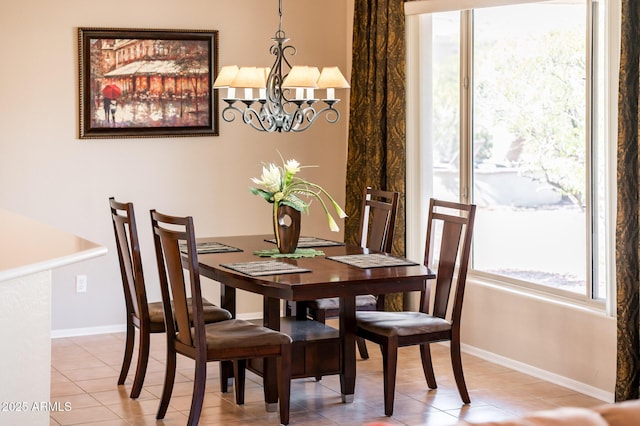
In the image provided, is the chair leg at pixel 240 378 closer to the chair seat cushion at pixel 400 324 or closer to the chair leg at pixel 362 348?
the chair seat cushion at pixel 400 324

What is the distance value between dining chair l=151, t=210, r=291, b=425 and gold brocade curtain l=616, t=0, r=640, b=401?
1671mm

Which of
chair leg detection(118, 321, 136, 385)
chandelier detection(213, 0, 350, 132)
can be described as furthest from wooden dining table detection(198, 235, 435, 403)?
chandelier detection(213, 0, 350, 132)

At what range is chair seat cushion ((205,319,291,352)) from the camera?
4359 millimetres

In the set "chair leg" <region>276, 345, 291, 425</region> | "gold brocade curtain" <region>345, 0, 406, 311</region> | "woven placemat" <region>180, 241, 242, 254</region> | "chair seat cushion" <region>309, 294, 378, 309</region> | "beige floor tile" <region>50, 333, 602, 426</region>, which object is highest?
"gold brocade curtain" <region>345, 0, 406, 311</region>

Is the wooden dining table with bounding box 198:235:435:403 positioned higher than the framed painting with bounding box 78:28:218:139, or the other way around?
the framed painting with bounding box 78:28:218:139

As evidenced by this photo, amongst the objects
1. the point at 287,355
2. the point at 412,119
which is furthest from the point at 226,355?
the point at 412,119

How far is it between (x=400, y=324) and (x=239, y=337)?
0.91 m

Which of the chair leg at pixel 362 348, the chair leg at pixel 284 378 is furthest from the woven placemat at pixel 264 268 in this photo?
the chair leg at pixel 362 348

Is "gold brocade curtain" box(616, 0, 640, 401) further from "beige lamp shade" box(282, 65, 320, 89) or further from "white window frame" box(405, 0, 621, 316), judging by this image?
"beige lamp shade" box(282, 65, 320, 89)

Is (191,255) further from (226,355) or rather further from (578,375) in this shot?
(578,375)

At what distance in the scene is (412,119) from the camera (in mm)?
6457

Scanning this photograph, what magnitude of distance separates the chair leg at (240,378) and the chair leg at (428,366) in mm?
1003

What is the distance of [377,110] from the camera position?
21.6 feet

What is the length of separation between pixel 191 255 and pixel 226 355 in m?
0.50
